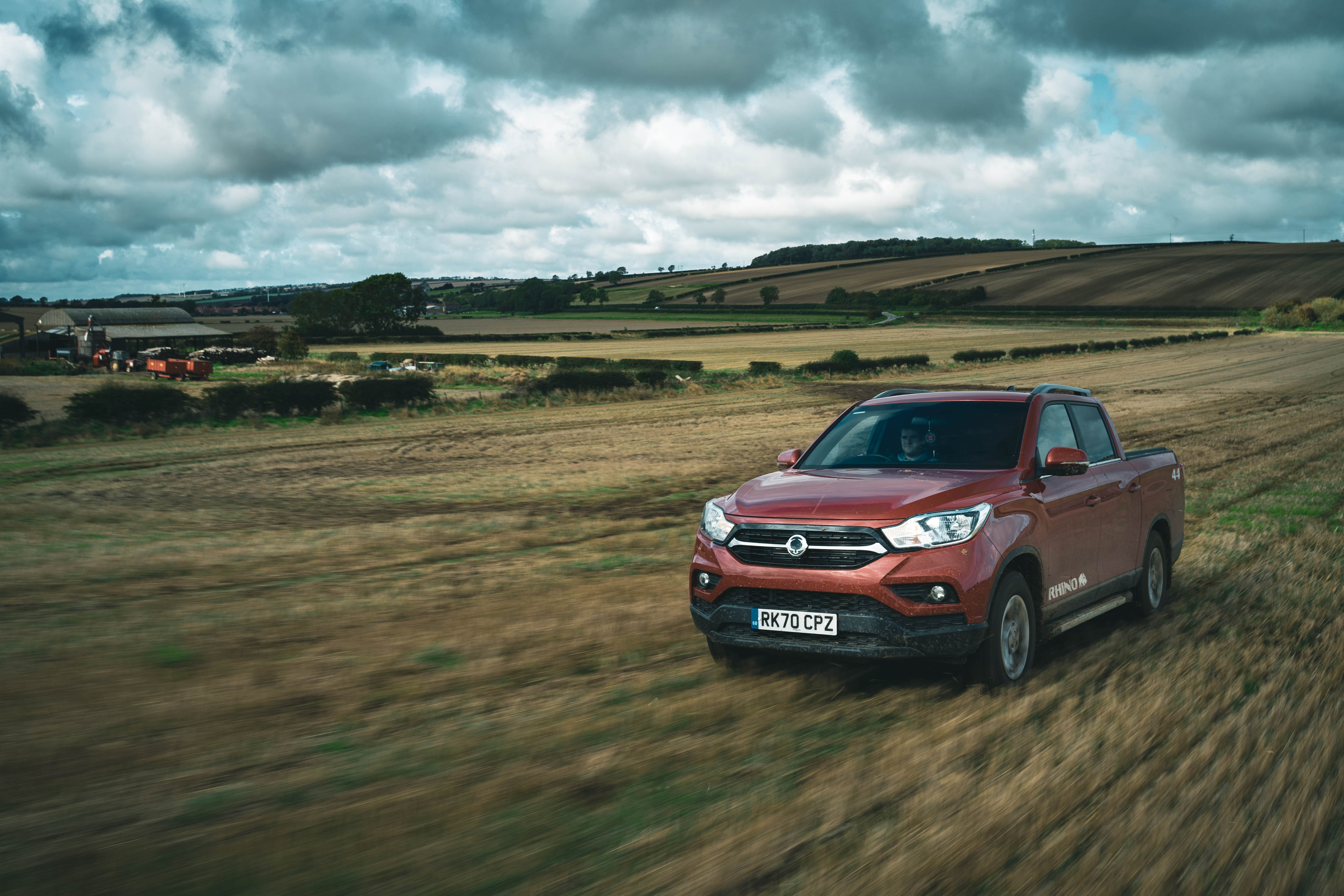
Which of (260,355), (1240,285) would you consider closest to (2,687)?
(260,355)

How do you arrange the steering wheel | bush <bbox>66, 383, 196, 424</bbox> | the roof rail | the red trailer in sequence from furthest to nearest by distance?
1. the red trailer
2. bush <bbox>66, 383, 196, 424</bbox>
3. the roof rail
4. the steering wheel

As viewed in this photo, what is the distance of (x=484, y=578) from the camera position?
406 inches

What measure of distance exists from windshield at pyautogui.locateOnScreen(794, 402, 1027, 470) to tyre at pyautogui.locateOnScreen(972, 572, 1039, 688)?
35.0 inches

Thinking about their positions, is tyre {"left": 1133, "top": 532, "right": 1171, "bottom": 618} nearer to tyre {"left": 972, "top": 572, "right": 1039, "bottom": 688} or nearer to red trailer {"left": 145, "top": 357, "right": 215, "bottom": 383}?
tyre {"left": 972, "top": 572, "right": 1039, "bottom": 688}

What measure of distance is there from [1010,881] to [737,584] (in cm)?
261

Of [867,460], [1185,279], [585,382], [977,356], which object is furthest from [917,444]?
[1185,279]

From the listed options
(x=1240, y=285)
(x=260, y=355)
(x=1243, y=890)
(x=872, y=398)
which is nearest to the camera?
(x=1243, y=890)

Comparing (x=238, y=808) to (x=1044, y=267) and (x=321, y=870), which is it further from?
(x=1044, y=267)

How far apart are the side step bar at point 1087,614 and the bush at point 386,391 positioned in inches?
1136

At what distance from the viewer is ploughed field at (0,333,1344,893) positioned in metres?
4.18

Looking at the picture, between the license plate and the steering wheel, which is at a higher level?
the steering wheel

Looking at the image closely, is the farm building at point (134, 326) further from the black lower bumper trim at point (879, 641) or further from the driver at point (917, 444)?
the black lower bumper trim at point (879, 641)

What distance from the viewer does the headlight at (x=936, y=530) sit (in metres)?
6.00


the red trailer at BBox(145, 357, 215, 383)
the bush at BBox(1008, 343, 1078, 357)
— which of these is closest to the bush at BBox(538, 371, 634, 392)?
the red trailer at BBox(145, 357, 215, 383)
